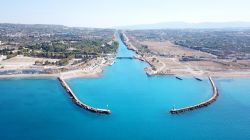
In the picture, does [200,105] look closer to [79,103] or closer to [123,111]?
[123,111]

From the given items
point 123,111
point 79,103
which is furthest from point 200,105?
point 79,103

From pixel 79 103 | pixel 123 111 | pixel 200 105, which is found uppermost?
pixel 79 103

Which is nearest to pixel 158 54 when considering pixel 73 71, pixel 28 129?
pixel 73 71

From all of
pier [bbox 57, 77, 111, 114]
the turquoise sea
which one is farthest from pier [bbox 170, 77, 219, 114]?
pier [bbox 57, 77, 111, 114]

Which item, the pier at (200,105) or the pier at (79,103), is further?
the pier at (200,105)

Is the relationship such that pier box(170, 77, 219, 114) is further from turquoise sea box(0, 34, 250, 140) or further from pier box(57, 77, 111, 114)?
pier box(57, 77, 111, 114)

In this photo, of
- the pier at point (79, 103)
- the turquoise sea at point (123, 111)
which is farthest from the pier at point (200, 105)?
the pier at point (79, 103)

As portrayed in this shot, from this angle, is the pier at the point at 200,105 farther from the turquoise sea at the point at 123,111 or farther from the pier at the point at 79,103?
the pier at the point at 79,103

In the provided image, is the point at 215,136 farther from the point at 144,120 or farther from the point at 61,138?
the point at 61,138
